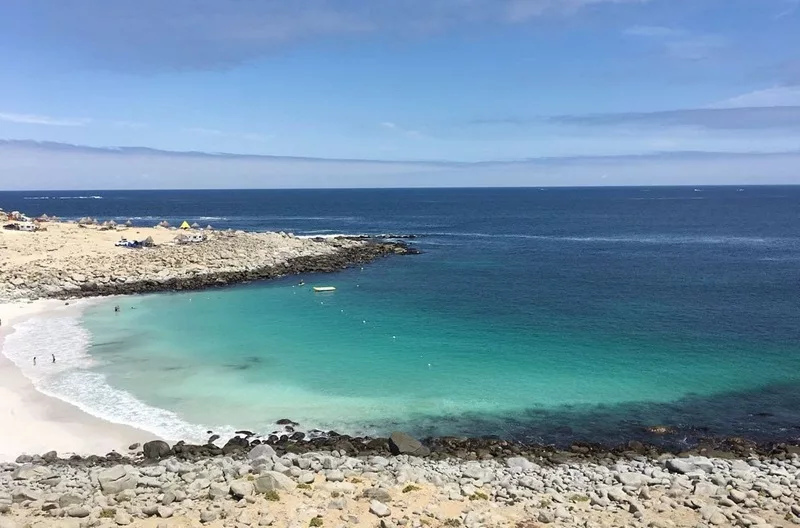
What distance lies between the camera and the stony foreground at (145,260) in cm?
4812

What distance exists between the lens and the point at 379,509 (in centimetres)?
1541

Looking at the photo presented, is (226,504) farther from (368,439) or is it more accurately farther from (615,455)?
(615,455)

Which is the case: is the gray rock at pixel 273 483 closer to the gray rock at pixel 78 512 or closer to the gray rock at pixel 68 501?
the gray rock at pixel 78 512

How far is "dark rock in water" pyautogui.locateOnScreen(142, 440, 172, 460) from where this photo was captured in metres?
20.0

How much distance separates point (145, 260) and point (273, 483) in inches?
1764

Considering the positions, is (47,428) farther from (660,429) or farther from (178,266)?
(178,266)

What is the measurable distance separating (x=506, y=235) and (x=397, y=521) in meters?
85.1

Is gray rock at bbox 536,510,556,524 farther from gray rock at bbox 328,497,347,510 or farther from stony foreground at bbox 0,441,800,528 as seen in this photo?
gray rock at bbox 328,497,347,510

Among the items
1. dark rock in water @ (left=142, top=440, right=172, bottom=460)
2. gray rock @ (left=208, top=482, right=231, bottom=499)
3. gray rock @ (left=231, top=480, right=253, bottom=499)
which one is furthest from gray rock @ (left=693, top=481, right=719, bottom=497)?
dark rock in water @ (left=142, top=440, right=172, bottom=460)

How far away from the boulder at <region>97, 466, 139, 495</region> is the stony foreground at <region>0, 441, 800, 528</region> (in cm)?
5

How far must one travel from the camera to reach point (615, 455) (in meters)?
20.7

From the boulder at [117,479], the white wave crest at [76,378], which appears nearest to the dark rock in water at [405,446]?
the white wave crest at [76,378]

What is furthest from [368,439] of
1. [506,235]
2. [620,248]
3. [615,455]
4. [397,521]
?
[506,235]

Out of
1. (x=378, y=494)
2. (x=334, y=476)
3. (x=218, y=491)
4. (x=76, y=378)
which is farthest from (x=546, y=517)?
(x=76, y=378)
